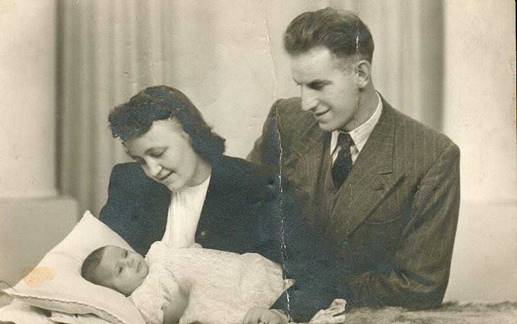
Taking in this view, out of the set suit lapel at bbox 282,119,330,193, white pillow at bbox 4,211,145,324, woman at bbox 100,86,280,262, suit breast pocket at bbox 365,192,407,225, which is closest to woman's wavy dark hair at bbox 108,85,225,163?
woman at bbox 100,86,280,262

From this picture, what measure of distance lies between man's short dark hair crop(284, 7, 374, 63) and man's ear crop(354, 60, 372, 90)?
4 cm

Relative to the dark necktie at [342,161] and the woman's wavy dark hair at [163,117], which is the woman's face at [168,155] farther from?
the dark necktie at [342,161]

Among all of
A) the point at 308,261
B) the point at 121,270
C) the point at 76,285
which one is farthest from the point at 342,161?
the point at 76,285

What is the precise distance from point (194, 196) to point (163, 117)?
37 centimetres

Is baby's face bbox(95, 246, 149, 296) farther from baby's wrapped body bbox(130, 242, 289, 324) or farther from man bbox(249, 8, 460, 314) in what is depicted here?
man bbox(249, 8, 460, 314)

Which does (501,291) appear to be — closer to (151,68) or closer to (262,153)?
(262,153)

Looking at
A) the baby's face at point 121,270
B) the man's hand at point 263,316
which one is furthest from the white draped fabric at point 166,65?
the man's hand at point 263,316

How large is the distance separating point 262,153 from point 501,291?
1229 millimetres

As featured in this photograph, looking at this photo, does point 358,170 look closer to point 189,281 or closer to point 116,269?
point 189,281

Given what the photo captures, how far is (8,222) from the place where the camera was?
134 inches

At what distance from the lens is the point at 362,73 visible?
350 centimetres

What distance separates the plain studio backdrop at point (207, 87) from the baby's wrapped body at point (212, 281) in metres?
0.43

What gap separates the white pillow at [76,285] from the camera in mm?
3262

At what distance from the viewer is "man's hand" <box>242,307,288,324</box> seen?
11.1ft
